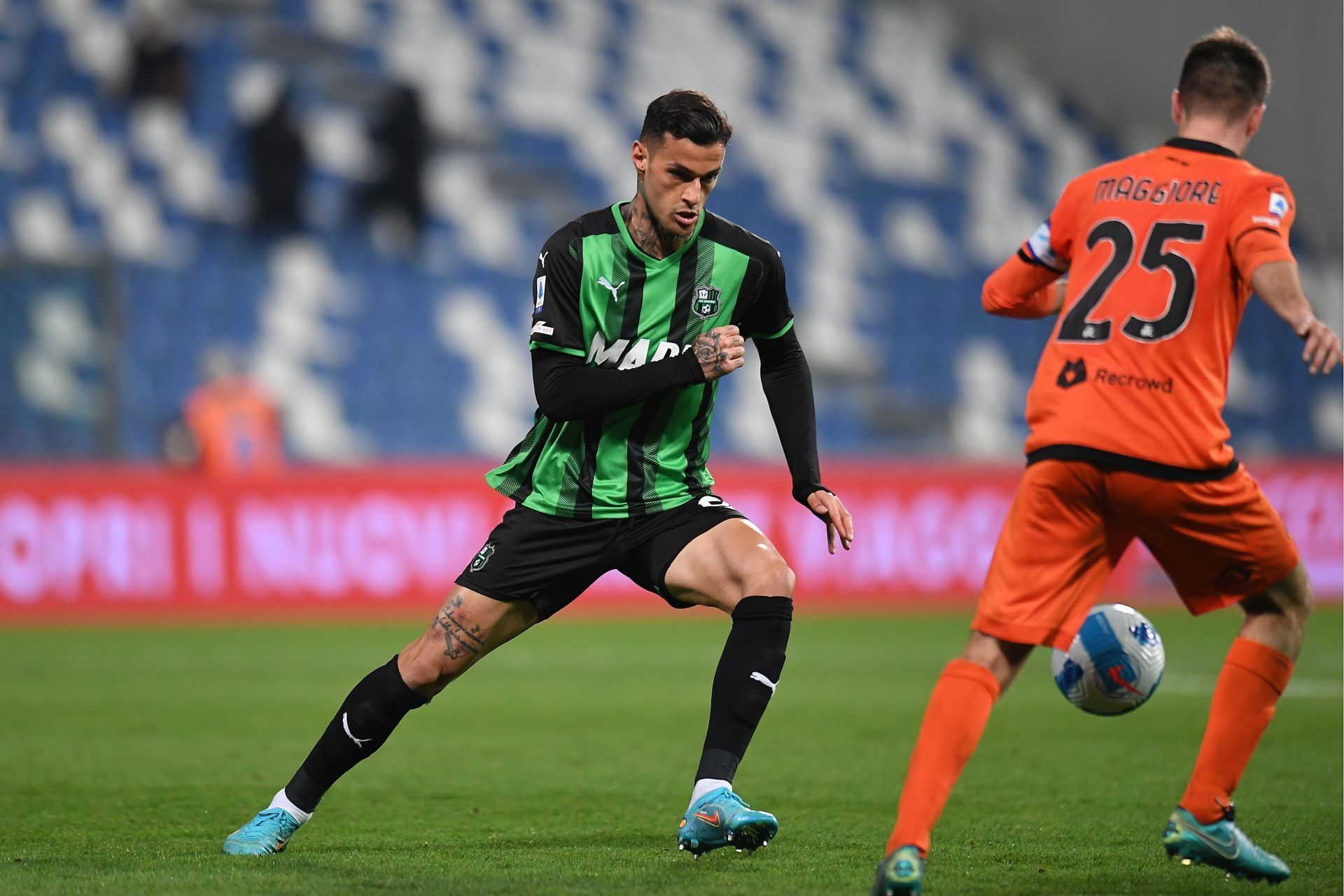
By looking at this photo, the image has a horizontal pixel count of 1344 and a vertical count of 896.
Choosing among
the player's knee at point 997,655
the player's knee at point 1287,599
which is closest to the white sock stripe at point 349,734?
the player's knee at point 997,655

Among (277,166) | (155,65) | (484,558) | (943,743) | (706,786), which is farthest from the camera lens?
(155,65)

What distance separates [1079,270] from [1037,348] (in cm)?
1412

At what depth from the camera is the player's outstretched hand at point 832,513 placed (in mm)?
4422

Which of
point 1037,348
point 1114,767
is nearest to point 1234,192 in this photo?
point 1114,767

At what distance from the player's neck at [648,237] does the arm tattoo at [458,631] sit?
44.7 inches

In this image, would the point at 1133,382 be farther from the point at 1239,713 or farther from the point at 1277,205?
the point at 1239,713

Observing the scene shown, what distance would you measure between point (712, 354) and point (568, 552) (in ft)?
2.33

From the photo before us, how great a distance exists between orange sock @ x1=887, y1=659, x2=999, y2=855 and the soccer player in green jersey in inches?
30.4

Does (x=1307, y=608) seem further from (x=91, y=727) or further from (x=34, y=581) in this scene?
(x=34, y=581)

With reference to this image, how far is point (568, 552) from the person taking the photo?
14.9 feet

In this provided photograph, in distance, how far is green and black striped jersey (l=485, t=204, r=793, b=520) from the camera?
457cm

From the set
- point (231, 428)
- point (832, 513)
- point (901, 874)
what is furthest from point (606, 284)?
point (231, 428)

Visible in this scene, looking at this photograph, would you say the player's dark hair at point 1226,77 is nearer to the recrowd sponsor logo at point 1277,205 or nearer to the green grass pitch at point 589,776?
the recrowd sponsor logo at point 1277,205

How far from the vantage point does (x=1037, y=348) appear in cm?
1759
